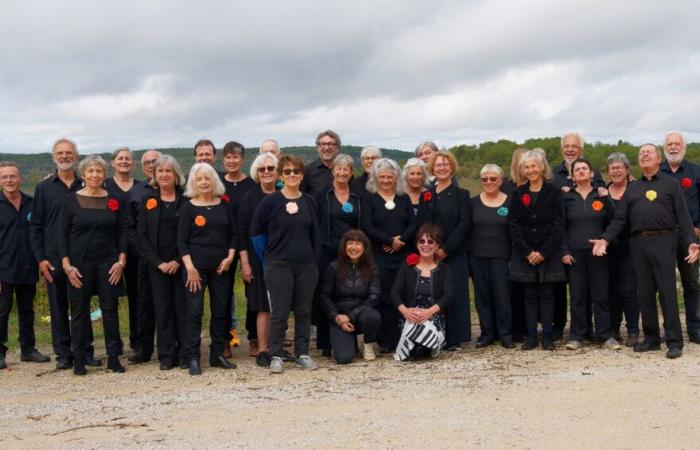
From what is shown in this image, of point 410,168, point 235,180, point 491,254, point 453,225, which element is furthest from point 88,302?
point 491,254

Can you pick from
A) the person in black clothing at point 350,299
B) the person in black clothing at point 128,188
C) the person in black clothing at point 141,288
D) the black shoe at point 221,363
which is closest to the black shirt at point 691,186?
the person in black clothing at point 350,299

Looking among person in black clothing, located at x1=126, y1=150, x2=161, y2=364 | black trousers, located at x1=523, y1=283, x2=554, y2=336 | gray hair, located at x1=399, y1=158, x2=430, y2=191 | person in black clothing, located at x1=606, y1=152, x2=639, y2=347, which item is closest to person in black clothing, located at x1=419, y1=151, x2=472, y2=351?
gray hair, located at x1=399, y1=158, x2=430, y2=191

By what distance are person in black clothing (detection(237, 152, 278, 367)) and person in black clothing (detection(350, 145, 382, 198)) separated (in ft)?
3.10

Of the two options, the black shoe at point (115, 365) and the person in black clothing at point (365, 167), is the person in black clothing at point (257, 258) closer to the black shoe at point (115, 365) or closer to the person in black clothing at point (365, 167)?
the person in black clothing at point (365, 167)

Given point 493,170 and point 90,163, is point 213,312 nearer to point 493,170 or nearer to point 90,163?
point 90,163

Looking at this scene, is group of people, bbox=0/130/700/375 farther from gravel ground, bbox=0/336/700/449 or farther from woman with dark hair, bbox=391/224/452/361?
gravel ground, bbox=0/336/700/449

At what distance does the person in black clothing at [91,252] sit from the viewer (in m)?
7.53

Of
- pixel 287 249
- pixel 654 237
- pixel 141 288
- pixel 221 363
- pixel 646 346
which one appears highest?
pixel 287 249

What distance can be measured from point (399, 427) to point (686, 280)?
4.60 meters

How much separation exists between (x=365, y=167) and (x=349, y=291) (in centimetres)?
157

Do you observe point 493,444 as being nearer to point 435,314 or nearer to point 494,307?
point 435,314

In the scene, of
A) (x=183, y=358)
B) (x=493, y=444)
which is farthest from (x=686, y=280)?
(x=183, y=358)

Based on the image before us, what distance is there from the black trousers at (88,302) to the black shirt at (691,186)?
20.7 ft

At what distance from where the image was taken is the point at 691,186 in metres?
8.68
